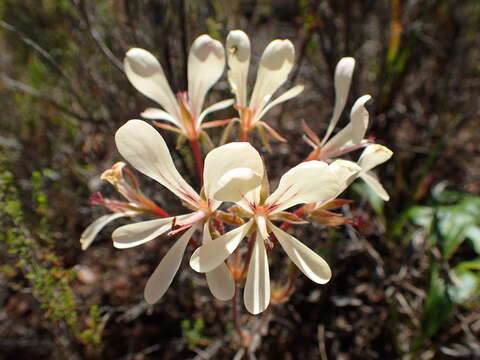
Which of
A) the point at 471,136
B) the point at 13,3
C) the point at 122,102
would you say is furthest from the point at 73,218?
the point at 471,136

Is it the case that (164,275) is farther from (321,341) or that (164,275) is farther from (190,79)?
(321,341)

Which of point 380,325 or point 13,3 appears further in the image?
point 13,3

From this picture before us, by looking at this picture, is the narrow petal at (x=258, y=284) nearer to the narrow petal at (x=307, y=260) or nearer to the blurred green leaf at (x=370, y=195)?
the narrow petal at (x=307, y=260)

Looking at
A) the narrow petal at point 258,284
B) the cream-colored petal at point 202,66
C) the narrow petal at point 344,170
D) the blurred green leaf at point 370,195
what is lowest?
the blurred green leaf at point 370,195

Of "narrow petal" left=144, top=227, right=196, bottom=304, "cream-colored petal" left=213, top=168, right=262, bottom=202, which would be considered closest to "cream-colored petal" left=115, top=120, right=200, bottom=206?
"narrow petal" left=144, top=227, right=196, bottom=304

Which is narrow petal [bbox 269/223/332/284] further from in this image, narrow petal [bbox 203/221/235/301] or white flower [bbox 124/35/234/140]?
white flower [bbox 124/35/234/140]

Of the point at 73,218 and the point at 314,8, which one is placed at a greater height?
the point at 314,8

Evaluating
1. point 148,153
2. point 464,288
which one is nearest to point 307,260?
point 148,153

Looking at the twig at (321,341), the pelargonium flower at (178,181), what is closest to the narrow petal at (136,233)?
the pelargonium flower at (178,181)

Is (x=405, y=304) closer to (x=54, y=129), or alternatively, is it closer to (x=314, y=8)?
(x=314, y=8)
